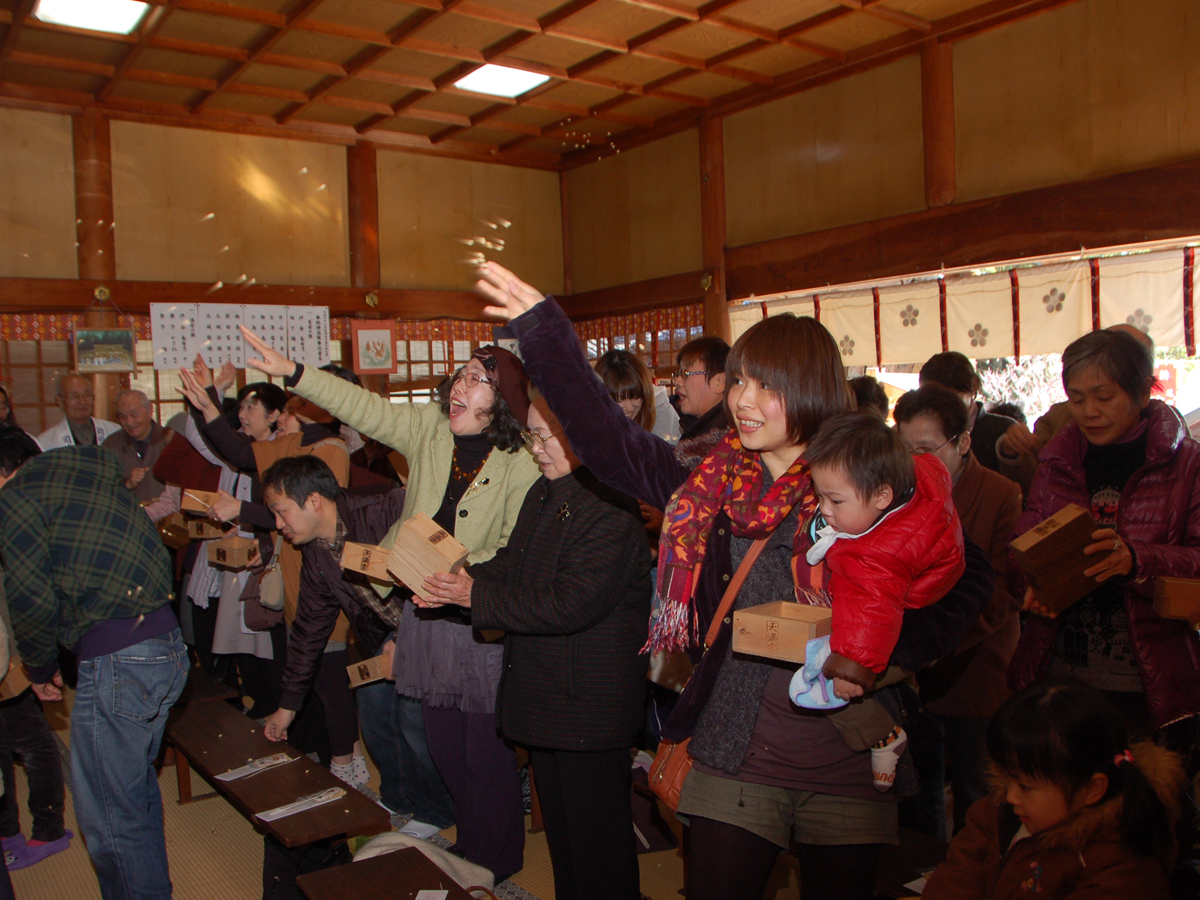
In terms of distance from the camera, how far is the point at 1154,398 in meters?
2.62

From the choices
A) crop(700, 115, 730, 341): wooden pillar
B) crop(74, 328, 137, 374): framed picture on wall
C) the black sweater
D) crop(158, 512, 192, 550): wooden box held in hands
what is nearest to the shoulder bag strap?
the black sweater

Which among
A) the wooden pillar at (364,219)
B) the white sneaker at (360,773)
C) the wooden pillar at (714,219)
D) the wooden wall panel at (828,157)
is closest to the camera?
the white sneaker at (360,773)

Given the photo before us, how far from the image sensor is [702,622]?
1939mm

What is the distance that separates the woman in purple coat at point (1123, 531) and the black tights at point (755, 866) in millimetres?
924

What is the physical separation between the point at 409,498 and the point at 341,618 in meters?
1.12

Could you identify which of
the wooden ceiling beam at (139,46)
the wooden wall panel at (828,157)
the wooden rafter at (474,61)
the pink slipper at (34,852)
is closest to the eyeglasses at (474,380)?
the pink slipper at (34,852)

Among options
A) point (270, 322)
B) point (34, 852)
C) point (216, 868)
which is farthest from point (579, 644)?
point (270, 322)

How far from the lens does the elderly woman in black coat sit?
2434 mm

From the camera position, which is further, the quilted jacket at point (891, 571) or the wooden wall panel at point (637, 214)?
the wooden wall panel at point (637, 214)

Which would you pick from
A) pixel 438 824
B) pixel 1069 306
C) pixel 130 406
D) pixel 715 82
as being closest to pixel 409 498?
pixel 438 824

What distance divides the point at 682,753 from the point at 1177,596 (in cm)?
132

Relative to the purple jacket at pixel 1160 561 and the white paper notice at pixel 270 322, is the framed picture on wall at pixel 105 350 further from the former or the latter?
the purple jacket at pixel 1160 561

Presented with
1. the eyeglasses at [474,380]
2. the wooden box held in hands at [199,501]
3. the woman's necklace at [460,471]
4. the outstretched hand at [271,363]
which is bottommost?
the wooden box held in hands at [199,501]

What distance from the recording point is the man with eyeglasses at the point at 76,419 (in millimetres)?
6895
